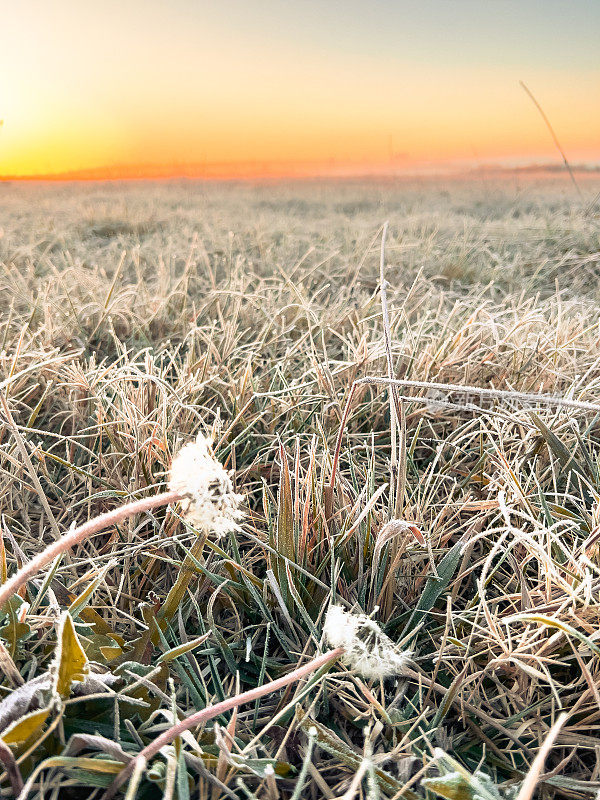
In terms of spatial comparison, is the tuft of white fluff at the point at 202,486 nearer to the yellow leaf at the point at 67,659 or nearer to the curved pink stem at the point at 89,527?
the curved pink stem at the point at 89,527

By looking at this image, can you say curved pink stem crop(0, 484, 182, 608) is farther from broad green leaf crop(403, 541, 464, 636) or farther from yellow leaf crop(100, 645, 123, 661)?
broad green leaf crop(403, 541, 464, 636)

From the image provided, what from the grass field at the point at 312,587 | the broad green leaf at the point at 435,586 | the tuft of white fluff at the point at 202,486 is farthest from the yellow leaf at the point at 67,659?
the broad green leaf at the point at 435,586

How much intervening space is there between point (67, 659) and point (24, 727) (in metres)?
0.06

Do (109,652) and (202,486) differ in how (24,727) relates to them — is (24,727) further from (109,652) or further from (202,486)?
(202,486)

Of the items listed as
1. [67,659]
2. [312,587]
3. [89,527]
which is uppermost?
[89,527]

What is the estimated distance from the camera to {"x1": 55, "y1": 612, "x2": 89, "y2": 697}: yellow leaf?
56 centimetres

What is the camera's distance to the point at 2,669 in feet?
2.15

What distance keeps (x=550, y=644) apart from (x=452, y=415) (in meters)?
0.75

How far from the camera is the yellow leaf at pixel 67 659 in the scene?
21.9 inches

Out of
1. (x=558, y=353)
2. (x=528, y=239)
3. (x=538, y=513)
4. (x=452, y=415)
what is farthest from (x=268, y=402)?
(x=528, y=239)

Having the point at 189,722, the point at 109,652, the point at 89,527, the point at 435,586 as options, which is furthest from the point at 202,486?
the point at 435,586

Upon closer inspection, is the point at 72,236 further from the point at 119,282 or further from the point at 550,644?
the point at 550,644

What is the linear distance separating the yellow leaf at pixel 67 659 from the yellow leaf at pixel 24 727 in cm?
4

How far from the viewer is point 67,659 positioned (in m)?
0.57
